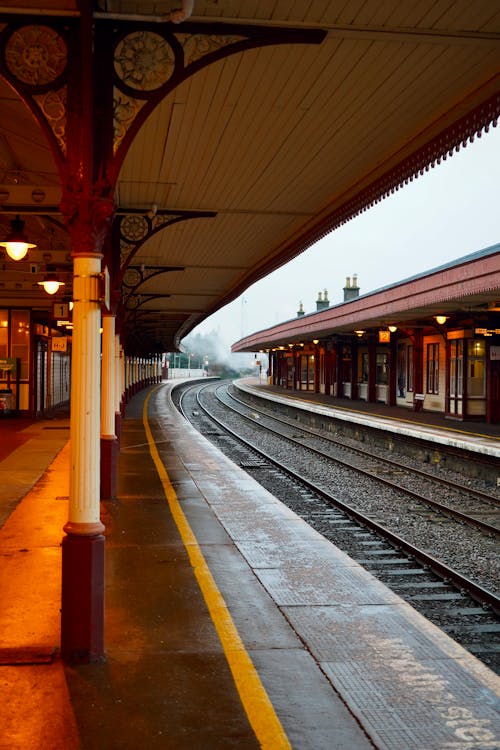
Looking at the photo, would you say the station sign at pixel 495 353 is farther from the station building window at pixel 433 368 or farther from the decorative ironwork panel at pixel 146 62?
the decorative ironwork panel at pixel 146 62

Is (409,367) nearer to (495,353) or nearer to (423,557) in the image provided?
(495,353)

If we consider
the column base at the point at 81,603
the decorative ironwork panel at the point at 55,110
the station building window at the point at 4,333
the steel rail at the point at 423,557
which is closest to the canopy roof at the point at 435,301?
the steel rail at the point at 423,557

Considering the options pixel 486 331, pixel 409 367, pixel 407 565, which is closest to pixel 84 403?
pixel 407 565

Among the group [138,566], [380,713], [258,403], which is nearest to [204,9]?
[380,713]

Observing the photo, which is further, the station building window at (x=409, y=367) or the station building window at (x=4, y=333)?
the station building window at (x=409, y=367)

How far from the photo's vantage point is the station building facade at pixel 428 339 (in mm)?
17141

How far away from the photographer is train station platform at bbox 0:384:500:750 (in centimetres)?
361

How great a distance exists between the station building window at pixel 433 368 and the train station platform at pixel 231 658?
19660 mm

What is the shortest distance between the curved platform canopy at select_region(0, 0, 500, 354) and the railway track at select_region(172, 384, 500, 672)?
399 cm

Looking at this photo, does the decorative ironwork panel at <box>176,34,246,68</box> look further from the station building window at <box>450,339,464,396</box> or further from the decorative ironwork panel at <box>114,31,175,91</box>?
the station building window at <box>450,339,464,396</box>

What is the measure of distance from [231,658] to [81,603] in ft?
3.16

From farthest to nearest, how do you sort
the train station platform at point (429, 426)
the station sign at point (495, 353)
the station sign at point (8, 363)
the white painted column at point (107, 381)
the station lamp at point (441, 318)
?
the station lamp at point (441, 318), the station sign at point (8, 363), the station sign at point (495, 353), the train station platform at point (429, 426), the white painted column at point (107, 381)

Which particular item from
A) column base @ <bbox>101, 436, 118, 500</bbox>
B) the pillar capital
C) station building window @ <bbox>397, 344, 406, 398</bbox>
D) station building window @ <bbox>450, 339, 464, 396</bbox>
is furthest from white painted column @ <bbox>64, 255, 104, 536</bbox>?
station building window @ <bbox>397, 344, 406, 398</bbox>

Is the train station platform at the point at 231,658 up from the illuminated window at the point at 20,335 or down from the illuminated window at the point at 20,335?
down
